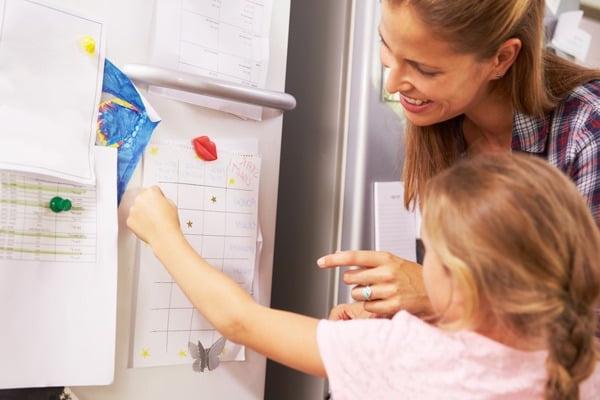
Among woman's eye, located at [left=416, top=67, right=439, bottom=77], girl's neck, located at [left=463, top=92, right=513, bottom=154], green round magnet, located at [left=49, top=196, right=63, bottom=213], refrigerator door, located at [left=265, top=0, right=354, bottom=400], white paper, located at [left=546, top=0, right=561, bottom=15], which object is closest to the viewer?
green round magnet, located at [left=49, top=196, right=63, bottom=213]

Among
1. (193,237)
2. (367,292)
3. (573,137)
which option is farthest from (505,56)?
(193,237)

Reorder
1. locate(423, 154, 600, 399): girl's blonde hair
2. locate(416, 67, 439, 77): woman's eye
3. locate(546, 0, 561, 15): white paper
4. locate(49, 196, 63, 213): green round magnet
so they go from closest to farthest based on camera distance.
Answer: locate(423, 154, 600, 399): girl's blonde hair → locate(49, 196, 63, 213): green round magnet → locate(416, 67, 439, 77): woman's eye → locate(546, 0, 561, 15): white paper

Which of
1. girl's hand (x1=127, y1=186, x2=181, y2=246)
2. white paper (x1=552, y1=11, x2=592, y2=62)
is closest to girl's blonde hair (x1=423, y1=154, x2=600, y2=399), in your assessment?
girl's hand (x1=127, y1=186, x2=181, y2=246)

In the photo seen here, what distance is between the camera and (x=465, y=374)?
0.56 metres

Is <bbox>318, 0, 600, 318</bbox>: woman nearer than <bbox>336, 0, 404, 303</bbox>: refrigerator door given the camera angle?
Yes

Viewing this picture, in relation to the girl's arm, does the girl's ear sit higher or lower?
higher

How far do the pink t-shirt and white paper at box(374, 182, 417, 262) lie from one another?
38 centimetres

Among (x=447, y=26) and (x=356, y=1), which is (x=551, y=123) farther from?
(x=356, y=1)

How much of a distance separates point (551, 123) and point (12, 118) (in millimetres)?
699

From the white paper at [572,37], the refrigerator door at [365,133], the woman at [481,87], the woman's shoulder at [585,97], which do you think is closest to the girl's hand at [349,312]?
the woman at [481,87]

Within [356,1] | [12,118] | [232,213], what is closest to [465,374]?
[232,213]

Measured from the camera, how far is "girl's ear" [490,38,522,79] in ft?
2.57

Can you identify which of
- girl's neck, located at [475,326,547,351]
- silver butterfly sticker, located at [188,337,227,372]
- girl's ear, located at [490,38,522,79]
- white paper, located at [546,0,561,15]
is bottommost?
silver butterfly sticker, located at [188,337,227,372]

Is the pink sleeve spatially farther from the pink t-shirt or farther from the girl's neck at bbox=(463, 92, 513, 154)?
the girl's neck at bbox=(463, 92, 513, 154)
